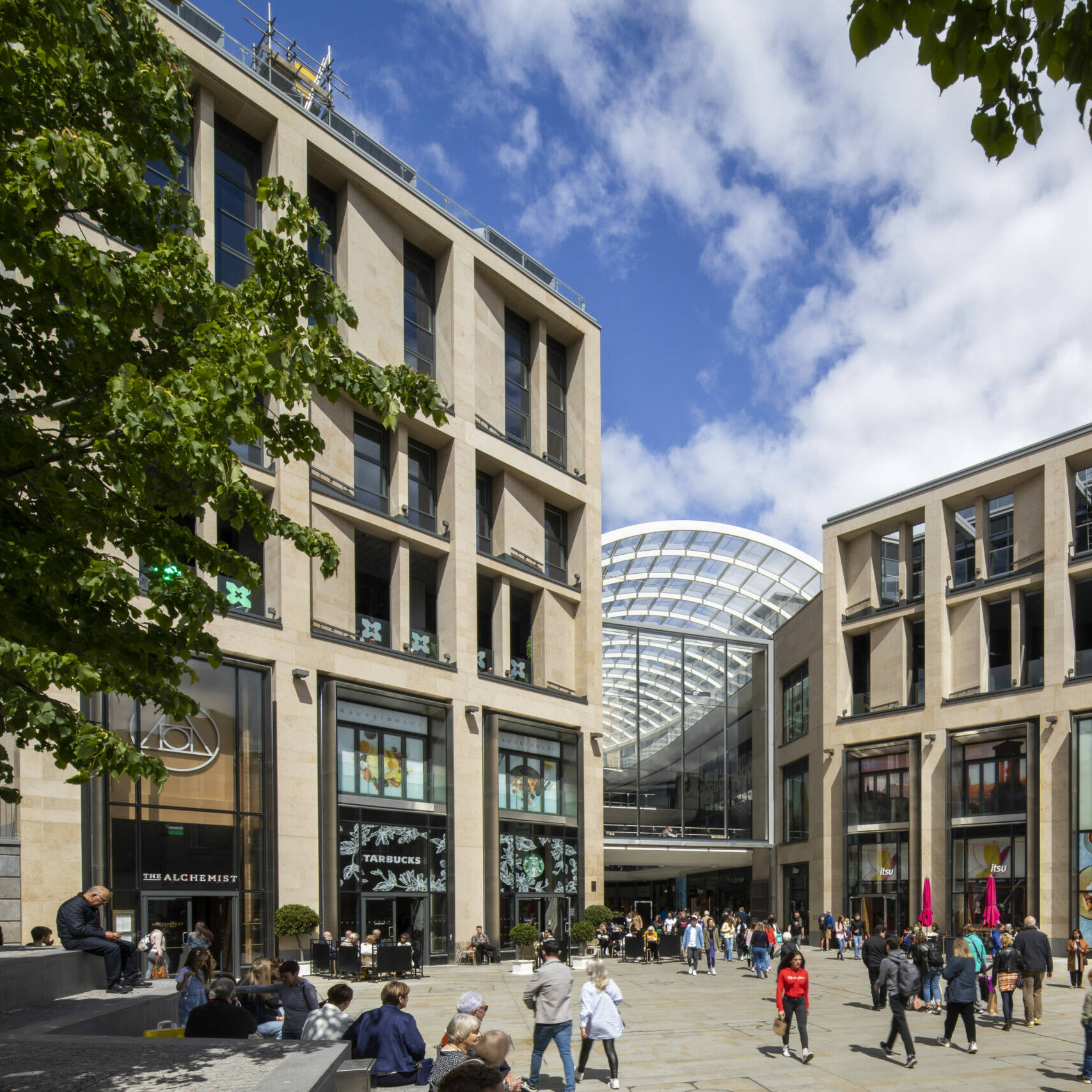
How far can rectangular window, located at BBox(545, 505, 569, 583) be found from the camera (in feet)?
121

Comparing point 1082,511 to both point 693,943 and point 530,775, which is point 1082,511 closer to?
point 693,943

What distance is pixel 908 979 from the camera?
14.6 metres

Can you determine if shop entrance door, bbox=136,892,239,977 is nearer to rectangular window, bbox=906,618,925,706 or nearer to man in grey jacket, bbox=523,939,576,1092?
man in grey jacket, bbox=523,939,576,1092

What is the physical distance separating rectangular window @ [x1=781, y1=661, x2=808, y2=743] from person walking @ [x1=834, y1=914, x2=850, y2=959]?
1163cm

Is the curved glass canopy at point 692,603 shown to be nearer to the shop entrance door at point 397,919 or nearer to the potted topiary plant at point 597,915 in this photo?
the potted topiary plant at point 597,915

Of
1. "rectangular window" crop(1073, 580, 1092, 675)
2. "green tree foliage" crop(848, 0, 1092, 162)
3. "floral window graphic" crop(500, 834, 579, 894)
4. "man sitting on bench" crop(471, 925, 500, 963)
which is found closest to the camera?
"green tree foliage" crop(848, 0, 1092, 162)

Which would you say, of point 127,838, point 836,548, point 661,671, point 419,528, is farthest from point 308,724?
point 661,671

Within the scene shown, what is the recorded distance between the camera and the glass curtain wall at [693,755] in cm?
4850

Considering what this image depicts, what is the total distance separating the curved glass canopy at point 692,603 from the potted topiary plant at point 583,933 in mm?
16294

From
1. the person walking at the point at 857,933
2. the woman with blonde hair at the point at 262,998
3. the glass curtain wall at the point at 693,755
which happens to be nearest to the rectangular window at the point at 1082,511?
the person walking at the point at 857,933

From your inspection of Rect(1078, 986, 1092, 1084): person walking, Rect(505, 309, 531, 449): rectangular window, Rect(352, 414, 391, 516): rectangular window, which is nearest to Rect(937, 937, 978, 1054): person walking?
Rect(1078, 986, 1092, 1084): person walking

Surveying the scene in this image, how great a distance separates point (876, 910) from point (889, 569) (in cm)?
1357

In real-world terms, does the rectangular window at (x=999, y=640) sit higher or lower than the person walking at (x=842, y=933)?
higher

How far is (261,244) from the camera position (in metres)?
8.43
